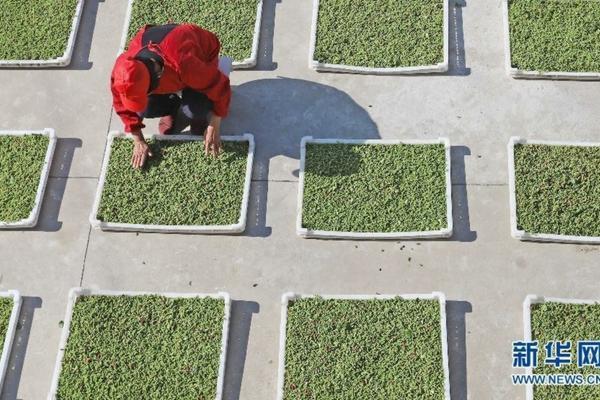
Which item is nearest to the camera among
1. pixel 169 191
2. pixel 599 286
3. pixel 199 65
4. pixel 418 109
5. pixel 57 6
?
pixel 199 65

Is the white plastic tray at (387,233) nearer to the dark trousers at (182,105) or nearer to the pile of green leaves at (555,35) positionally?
the dark trousers at (182,105)

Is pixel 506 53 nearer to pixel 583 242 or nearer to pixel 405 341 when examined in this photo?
pixel 583 242

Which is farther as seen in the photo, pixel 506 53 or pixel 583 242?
pixel 506 53

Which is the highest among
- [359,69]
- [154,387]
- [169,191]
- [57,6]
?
[57,6]

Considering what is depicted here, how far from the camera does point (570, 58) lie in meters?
6.63

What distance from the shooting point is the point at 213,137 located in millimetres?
6074

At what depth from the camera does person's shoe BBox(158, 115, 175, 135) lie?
6.35 metres

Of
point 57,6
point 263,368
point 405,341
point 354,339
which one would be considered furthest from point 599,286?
point 57,6

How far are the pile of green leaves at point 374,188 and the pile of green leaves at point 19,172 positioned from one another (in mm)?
2488

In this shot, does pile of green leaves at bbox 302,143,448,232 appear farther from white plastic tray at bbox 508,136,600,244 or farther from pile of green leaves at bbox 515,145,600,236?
pile of green leaves at bbox 515,145,600,236

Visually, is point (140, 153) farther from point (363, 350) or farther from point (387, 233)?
point (363, 350)

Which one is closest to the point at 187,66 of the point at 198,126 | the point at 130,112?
the point at 130,112

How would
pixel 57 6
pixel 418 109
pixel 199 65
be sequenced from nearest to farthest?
1. pixel 199 65
2. pixel 418 109
3. pixel 57 6

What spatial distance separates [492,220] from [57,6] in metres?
4.88
